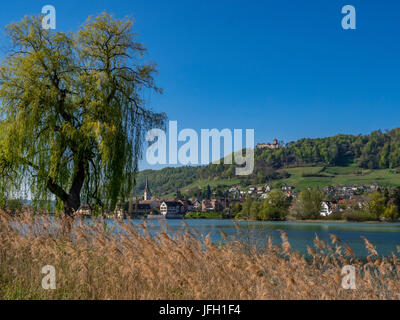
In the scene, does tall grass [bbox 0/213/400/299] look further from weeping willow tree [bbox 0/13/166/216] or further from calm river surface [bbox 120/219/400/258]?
weeping willow tree [bbox 0/13/166/216]

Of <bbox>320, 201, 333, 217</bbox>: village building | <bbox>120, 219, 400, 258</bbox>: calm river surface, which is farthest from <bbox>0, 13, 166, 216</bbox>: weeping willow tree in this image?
<bbox>320, 201, 333, 217</bbox>: village building

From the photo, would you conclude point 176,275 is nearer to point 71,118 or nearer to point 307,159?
point 71,118

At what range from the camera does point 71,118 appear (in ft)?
43.6

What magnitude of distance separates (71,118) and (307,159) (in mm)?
165136

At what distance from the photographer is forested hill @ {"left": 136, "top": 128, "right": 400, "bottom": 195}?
159 meters

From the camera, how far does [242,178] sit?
166125mm

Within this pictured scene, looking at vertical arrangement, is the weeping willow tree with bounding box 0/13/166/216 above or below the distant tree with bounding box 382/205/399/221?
above

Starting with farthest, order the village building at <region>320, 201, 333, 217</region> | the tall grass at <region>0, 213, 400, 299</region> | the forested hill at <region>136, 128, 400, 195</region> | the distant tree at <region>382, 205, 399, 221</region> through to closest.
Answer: the forested hill at <region>136, 128, 400, 195</region> < the village building at <region>320, 201, 333, 217</region> < the distant tree at <region>382, 205, 399, 221</region> < the tall grass at <region>0, 213, 400, 299</region>

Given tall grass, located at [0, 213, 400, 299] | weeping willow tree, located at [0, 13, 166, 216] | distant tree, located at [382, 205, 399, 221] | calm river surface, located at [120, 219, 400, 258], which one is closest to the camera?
tall grass, located at [0, 213, 400, 299]

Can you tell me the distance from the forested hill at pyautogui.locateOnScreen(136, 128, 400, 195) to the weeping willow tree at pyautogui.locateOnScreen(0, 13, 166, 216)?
140 m

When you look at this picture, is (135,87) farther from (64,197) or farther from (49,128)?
(64,197)

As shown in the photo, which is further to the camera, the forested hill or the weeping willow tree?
the forested hill

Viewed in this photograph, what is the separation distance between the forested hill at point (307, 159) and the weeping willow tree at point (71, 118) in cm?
13998

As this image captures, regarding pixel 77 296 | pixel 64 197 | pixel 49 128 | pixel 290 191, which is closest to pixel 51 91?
pixel 49 128
